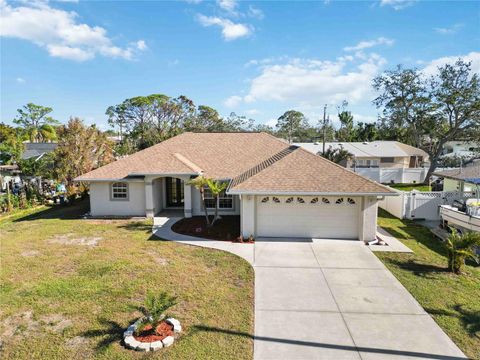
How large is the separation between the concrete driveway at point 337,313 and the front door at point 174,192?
32.6 feet

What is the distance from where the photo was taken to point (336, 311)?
752cm

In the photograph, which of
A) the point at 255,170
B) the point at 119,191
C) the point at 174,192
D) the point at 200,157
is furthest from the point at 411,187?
the point at 119,191

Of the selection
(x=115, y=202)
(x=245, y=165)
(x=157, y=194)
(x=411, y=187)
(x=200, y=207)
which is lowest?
(x=411, y=187)

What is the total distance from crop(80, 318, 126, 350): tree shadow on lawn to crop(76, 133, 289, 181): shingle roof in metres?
10.1

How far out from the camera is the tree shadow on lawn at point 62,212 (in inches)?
699

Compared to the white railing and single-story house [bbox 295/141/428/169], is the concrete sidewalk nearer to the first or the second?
the white railing

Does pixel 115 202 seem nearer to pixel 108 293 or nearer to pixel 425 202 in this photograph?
pixel 108 293

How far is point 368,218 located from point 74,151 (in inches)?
728

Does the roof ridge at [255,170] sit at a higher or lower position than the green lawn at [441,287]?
higher

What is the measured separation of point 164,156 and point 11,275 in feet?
33.1

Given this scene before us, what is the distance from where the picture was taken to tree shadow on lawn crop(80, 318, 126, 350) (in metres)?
6.24

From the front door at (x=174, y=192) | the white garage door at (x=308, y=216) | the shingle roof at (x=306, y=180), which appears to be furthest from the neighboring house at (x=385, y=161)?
the white garage door at (x=308, y=216)

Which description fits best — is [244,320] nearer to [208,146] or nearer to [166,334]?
[166,334]

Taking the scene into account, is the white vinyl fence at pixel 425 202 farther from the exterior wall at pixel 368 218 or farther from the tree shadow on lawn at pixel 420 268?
the tree shadow on lawn at pixel 420 268
